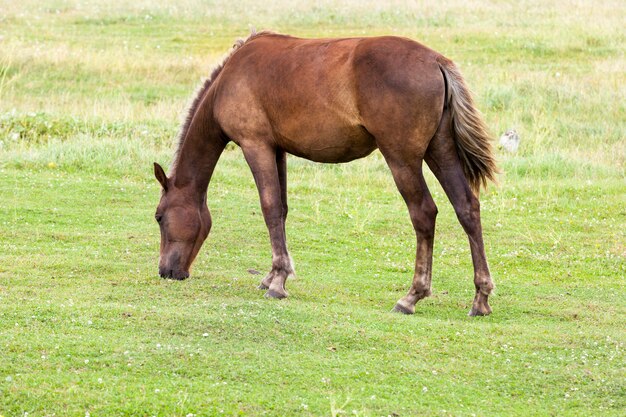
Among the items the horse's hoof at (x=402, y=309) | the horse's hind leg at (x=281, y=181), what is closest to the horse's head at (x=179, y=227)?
the horse's hind leg at (x=281, y=181)

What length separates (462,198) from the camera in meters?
8.59

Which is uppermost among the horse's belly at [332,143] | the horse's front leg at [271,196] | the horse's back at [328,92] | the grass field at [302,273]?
the horse's back at [328,92]

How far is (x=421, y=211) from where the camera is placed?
8500 millimetres

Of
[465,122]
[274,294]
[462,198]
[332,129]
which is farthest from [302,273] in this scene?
→ [465,122]

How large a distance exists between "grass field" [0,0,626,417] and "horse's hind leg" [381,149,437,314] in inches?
13.7

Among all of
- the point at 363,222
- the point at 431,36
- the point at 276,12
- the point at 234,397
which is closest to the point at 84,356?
the point at 234,397

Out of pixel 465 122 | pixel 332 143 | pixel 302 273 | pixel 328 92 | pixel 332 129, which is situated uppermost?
pixel 328 92

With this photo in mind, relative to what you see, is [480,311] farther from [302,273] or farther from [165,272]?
[165,272]

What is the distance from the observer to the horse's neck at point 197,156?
9602 mm

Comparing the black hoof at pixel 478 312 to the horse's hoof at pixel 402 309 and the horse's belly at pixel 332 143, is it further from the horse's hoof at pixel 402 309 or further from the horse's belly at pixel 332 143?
the horse's belly at pixel 332 143

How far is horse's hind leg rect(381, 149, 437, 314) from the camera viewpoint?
27.6ft

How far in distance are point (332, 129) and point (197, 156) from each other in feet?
5.39

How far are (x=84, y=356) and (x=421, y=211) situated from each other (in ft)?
10.6

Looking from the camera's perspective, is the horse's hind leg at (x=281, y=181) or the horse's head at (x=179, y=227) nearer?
the horse's hind leg at (x=281, y=181)
